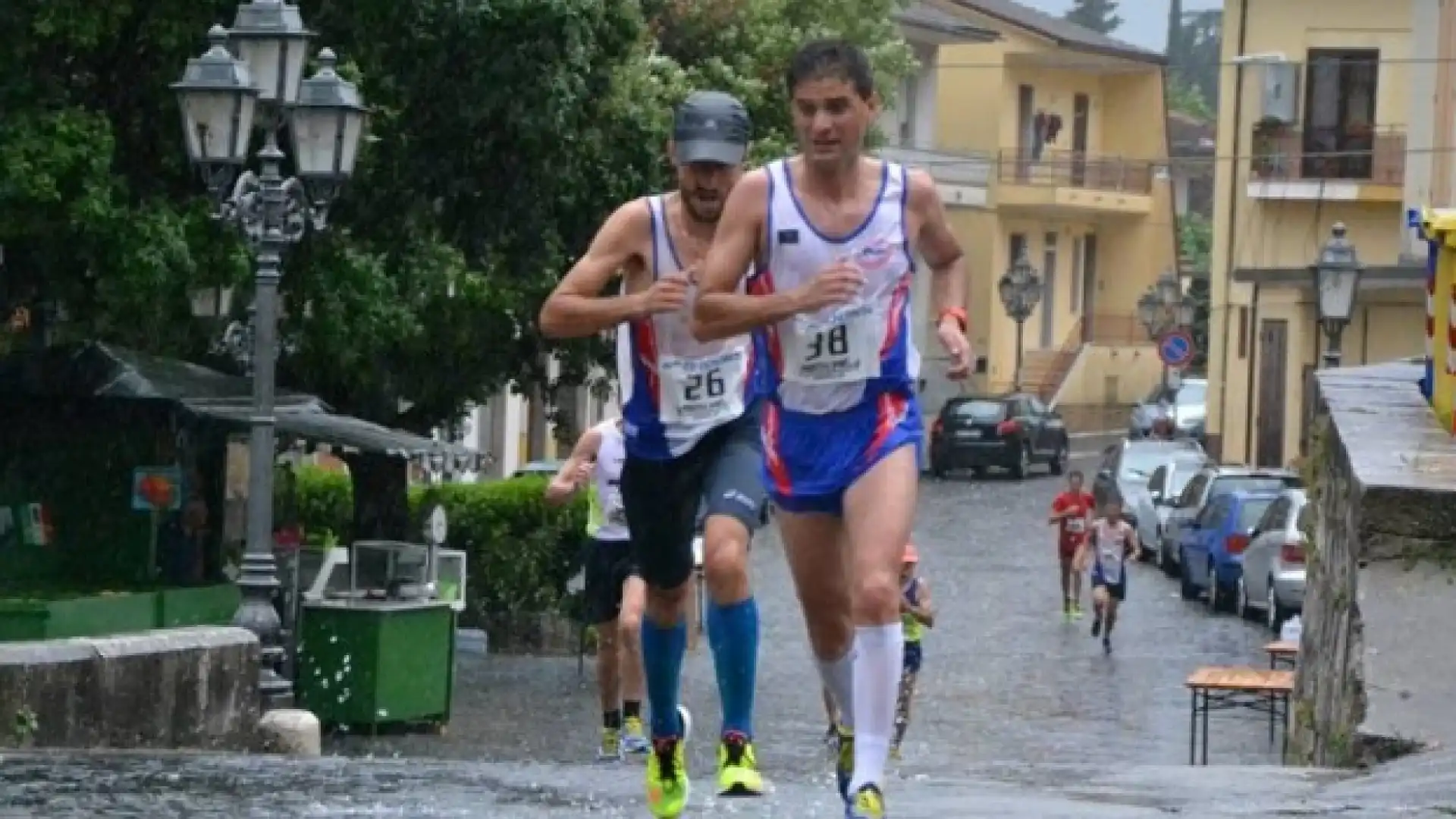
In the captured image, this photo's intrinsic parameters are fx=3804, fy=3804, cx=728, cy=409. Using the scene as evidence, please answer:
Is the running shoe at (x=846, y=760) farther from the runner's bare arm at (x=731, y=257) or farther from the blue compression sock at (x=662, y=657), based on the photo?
the runner's bare arm at (x=731, y=257)

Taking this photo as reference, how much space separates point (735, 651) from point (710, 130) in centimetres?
132

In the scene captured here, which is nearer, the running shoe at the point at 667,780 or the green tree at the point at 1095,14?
the running shoe at the point at 667,780

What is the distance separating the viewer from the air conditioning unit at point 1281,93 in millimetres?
57312


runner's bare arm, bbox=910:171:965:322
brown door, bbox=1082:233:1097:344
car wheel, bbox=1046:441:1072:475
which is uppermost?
brown door, bbox=1082:233:1097:344

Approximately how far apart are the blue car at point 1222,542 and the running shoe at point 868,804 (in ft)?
88.2

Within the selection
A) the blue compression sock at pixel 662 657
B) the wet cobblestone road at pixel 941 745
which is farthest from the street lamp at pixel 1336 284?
the blue compression sock at pixel 662 657

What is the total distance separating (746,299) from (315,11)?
1644 centimetres

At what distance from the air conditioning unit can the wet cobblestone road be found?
326 inches

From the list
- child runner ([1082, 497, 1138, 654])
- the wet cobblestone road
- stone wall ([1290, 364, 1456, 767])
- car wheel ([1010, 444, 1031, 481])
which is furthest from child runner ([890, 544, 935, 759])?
car wheel ([1010, 444, 1031, 481])

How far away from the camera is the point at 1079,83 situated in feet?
277

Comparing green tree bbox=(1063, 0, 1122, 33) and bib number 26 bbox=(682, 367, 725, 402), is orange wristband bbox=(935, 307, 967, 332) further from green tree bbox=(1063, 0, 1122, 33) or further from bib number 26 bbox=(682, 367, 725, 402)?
green tree bbox=(1063, 0, 1122, 33)

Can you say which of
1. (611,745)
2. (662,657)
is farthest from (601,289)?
(611,745)

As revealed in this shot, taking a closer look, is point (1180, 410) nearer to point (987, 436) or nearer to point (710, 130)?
point (987, 436)

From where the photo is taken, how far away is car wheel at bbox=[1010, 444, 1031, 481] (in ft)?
202
